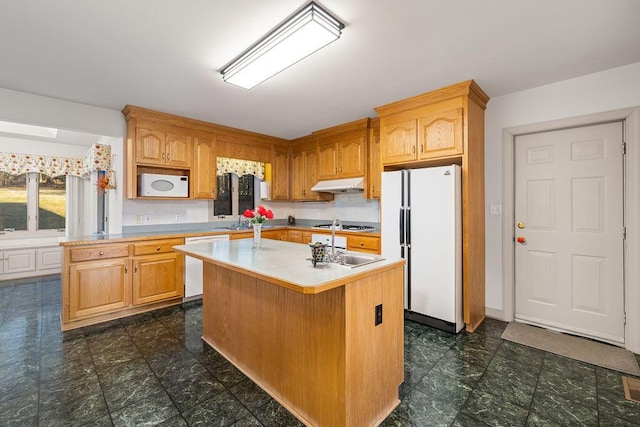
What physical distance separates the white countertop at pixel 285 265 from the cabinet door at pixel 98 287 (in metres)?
1.43

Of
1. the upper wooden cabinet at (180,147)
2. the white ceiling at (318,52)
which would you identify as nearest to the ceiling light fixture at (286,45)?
the white ceiling at (318,52)

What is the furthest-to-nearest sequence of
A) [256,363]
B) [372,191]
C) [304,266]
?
[372,191] < [256,363] < [304,266]

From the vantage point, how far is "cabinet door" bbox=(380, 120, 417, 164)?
3.29 metres

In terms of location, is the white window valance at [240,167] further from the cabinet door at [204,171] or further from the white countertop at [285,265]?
the white countertop at [285,265]

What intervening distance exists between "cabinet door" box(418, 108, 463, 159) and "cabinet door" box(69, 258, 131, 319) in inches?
146

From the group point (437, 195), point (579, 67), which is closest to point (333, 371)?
point (437, 195)

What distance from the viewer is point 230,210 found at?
5.06 metres

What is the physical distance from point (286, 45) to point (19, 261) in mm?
6059

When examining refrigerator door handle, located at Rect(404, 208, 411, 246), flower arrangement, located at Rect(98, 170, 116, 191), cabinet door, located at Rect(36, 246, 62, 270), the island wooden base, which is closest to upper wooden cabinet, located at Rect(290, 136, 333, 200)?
refrigerator door handle, located at Rect(404, 208, 411, 246)

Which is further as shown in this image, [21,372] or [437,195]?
[437,195]

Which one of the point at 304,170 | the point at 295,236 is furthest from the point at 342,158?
the point at 295,236

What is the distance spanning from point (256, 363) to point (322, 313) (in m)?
0.90

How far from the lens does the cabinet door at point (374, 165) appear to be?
4.10m

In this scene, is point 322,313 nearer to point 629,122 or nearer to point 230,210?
point 629,122
